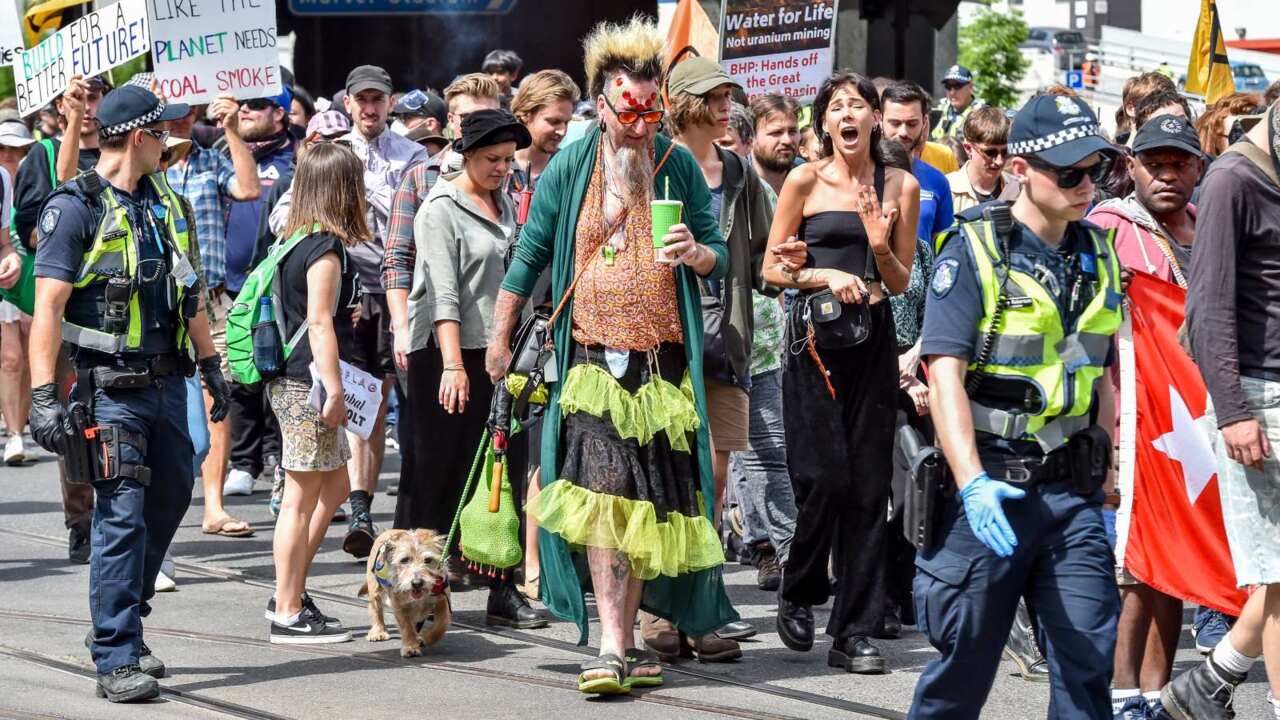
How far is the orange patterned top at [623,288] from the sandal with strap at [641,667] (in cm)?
106

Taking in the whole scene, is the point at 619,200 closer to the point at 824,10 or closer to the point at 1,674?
the point at 1,674

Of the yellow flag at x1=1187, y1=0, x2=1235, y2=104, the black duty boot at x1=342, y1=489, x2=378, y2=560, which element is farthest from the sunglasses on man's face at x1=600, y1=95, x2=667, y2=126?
the yellow flag at x1=1187, y1=0, x2=1235, y2=104

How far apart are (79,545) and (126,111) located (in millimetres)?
3153

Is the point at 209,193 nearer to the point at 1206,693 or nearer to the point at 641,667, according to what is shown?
the point at 641,667

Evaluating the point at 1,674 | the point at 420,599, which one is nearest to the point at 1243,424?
the point at 420,599

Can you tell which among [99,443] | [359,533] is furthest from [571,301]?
[359,533]

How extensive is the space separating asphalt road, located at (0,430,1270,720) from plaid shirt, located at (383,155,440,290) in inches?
55.0

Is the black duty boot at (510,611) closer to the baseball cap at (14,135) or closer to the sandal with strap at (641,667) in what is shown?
the sandal with strap at (641,667)

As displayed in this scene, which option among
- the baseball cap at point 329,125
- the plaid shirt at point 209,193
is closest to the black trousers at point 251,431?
the plaid shirt at point 209,193

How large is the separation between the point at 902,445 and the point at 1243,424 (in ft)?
3.42

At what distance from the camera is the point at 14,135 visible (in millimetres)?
10961

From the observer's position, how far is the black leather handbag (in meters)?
6.55

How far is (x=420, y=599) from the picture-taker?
679 cm

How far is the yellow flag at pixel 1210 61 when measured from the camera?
1230cm
